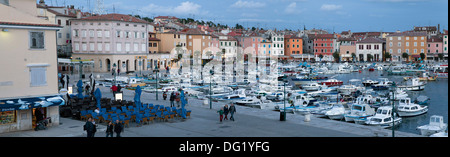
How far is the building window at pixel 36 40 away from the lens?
20.2 meters

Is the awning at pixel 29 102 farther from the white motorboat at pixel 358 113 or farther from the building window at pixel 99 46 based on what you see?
the building window at pixel 99 46

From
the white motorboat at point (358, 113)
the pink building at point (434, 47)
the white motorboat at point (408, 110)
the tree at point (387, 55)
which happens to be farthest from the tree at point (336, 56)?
the white motorboat at point (358, 113)

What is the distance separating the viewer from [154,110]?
23.7m

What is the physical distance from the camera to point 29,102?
19891 mm

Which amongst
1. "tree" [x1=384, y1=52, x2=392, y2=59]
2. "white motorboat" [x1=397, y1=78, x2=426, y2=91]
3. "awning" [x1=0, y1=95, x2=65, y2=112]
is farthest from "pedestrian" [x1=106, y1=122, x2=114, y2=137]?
"tree" [x1=384, y1=52, x2=392, y2=59]

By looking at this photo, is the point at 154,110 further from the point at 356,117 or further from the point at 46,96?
the point at 356,117

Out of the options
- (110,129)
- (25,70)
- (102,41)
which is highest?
(102,41)

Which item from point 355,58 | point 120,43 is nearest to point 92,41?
point 120,43

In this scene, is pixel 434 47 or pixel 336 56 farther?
pixel 336 56

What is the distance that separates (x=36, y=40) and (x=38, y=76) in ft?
5.41

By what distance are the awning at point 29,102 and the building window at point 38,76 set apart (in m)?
0.66

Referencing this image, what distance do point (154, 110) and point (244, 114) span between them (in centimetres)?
557

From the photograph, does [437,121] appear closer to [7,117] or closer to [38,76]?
[38,76]

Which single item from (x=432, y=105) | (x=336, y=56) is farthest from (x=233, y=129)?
(x=336, y=56)
